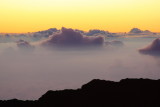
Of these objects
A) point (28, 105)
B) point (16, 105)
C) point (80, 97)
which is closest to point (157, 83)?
point (80, 97)

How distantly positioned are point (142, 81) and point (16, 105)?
81.2 meters

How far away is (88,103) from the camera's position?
138 meters

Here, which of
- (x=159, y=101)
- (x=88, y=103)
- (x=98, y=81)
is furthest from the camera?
(x=98, y=81)

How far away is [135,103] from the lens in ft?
430

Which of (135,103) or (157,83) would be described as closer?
(135,103)

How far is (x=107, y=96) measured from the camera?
479ft

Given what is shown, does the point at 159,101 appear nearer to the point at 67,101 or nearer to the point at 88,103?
the point at 88,103

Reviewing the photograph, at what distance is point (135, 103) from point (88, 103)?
2338 cm

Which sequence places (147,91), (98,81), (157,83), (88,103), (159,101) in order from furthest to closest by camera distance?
(98,81) → (157,83) → (147,91) → (88,103) → (159,101)

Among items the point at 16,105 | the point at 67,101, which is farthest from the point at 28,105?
the point at 67,101

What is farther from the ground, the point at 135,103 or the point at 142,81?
the point at 142,81

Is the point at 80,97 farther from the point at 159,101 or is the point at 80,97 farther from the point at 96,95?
the point at 159,101

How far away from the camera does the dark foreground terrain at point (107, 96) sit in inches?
5279

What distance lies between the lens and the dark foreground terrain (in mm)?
134087
